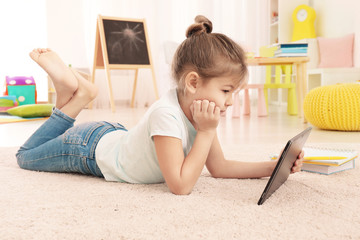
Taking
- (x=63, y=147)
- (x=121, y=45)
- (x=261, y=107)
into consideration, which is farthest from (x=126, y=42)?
(x=63, y=147)

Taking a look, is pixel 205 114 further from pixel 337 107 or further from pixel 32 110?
pixel 32 110

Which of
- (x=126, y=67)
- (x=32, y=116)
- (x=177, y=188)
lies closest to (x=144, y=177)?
(x=177, y=188)

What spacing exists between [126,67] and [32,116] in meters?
1.36

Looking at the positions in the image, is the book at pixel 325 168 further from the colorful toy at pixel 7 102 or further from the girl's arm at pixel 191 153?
the colorful toy at pixel 7 102

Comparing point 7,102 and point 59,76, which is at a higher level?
point 59,76

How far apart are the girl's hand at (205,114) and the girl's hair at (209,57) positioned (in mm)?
68

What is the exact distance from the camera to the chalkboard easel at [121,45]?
4320mm

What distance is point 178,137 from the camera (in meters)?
0.93

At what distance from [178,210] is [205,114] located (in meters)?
0.23

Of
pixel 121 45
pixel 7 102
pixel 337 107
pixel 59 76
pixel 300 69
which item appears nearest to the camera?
pixel 59 76

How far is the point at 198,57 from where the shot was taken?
3.12 ft

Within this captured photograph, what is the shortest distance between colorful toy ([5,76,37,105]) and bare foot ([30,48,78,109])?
3.32m

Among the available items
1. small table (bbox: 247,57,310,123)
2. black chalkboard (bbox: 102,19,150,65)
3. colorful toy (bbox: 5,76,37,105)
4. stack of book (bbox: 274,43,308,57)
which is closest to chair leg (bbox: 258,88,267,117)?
small table (bbox: 247,57,310,123)

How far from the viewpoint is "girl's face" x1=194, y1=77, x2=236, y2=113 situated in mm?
949
